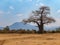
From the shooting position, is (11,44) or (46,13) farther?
(46,13)

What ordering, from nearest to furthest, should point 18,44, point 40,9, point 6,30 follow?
point 18,44 → point 6,30 → point 40,9

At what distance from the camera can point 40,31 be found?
976 inches

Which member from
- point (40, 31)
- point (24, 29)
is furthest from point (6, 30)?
point (40, 31)

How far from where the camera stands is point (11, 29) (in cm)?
2400

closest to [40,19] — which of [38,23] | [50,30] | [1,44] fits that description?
[38,23]

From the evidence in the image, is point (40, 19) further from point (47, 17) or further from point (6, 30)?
point (6, 30)

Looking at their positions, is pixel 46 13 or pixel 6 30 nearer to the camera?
pixel 6 30

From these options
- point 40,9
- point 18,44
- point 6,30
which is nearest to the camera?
point 18,44

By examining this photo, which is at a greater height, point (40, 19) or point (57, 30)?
point (40, 19)

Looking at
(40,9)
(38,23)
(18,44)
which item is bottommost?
(18,44)

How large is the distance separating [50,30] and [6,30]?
5.73m

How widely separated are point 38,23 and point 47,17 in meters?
1.53

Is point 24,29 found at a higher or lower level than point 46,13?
lower

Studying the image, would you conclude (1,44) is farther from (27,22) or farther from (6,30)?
(27,22)
